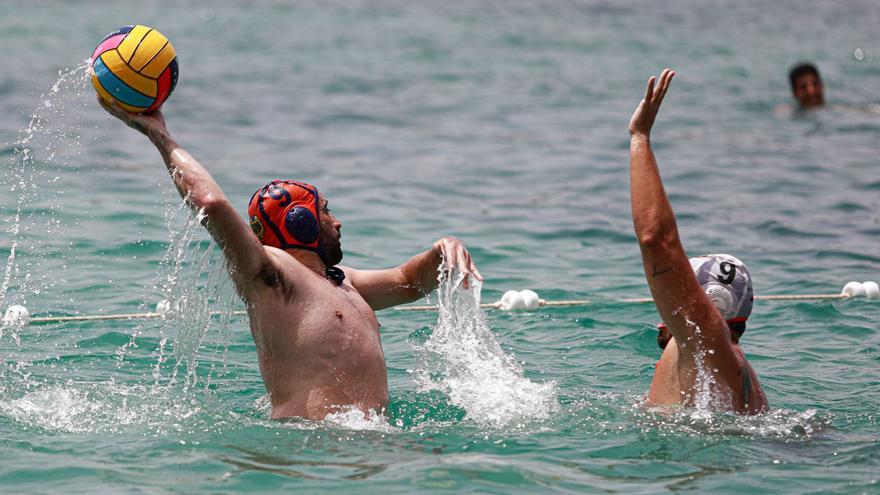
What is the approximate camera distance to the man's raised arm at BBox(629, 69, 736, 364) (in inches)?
186

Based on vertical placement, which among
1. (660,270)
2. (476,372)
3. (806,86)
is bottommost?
(476,372)

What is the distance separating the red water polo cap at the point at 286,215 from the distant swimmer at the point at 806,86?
14.6 meters

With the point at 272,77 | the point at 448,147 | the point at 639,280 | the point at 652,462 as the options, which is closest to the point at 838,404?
the point at 652,462

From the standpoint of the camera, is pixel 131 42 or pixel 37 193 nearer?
pixel 131 42

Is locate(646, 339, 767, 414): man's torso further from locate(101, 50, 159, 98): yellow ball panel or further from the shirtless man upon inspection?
locate(101, 50, 159, 98): yellow ball panel

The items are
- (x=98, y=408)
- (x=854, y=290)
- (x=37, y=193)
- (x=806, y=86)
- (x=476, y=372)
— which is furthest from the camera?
Answer: (x=806, y=86)

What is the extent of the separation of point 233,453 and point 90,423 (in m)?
1.03

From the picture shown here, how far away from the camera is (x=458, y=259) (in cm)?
564

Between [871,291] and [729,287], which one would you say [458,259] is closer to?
[729,287]

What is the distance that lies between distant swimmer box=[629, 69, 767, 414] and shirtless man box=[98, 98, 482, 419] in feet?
3.34

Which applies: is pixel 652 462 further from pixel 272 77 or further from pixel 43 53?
pixel 43 53

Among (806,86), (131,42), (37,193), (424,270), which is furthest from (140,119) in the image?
(806,86)

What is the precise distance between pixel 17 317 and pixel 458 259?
11.7 feet

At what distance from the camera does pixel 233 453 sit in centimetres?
517
